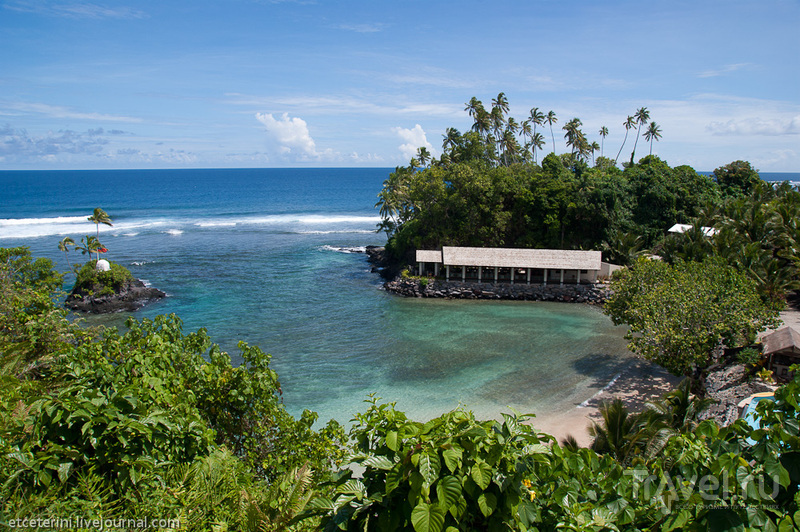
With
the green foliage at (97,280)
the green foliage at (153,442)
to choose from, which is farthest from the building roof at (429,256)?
the green foliage at (153,442)

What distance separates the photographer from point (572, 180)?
133ft

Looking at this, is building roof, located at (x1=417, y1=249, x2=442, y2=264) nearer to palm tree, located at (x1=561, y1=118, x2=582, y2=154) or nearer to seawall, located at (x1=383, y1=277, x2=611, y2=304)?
seawall, located at (x1=383, y1=277, x2=611, y2=304)

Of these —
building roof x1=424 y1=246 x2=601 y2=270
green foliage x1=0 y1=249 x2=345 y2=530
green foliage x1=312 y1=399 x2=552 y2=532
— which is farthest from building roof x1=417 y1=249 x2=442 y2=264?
→ green foliage x1=312 y1=399 x2=552 y2=532

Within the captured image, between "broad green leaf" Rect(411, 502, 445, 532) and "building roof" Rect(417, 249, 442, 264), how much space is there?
104 feet

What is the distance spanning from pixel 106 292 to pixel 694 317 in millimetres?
34616

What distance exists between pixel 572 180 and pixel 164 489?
4008 centimetres

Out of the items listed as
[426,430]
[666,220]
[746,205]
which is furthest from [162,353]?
[666,220]

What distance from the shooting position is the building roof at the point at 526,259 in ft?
111

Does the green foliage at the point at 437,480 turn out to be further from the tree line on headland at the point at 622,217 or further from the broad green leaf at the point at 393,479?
the tree line on headland at the point at 622,217

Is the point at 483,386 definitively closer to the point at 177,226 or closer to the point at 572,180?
the point at 572,180

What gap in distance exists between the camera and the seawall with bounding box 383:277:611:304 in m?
34.0

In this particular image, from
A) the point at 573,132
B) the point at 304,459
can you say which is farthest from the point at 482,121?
the point at 304,459

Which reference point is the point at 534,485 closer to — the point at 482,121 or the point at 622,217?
the point at 622,217

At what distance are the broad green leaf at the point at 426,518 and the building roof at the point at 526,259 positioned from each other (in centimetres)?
3038
